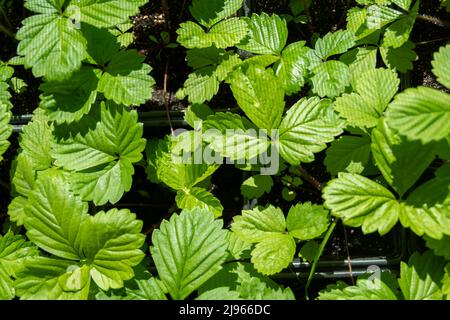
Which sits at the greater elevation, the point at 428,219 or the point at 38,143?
Result: the point at 38,143

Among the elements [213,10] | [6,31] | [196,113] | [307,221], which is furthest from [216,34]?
[6,31]

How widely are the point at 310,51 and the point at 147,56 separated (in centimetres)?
47

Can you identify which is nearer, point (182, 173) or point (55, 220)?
point (55, 220)

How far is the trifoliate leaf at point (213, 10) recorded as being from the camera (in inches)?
50.0

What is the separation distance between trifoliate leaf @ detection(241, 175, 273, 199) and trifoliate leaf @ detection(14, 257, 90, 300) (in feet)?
1.41

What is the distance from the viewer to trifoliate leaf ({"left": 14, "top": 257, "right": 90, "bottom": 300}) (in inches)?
42.0

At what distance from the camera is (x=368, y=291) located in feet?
3.49

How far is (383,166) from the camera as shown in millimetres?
1032

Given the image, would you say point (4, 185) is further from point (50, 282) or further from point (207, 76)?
point (207, 76)

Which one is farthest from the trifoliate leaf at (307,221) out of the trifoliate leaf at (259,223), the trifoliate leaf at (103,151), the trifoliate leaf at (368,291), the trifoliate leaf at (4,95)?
the trifoliate leaf at (4,95)

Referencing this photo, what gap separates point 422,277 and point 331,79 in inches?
19.5

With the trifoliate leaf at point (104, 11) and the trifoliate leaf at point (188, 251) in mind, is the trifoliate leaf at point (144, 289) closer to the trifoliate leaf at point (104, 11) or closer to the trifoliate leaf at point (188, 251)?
the trifoliate leaf at point (188, 251)

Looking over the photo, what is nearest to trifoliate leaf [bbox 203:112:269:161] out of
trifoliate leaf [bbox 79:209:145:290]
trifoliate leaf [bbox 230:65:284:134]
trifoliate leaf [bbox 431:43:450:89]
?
trifoliate leaf [bbox 230:65:284:134]
